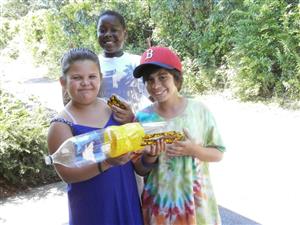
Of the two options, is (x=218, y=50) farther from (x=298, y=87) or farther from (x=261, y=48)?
(x=298, y=87)

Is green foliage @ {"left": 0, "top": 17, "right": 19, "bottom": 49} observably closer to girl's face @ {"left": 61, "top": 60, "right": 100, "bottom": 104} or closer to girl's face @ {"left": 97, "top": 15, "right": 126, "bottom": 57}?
girl's face @ {"left": 97, "top": 15, "right": 126, "bottom": 57}

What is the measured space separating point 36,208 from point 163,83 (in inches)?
120

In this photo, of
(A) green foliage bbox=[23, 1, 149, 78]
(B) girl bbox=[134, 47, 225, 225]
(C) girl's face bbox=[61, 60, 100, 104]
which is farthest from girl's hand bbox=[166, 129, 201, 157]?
(A) green foliage bbox=[23, 1, 149, 78]

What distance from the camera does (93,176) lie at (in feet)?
5.52

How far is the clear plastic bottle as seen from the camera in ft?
4.99

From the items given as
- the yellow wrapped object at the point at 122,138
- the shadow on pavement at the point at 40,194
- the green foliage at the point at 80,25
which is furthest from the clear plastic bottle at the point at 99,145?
the green foliage at the point at 80,25

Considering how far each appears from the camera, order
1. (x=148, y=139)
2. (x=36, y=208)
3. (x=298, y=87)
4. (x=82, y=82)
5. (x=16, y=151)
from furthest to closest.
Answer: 1. (x=298, y=87)
2. (x=16, y=151)
3. (x=36, y=208)
4. (x=82, y=82)
5. (x=148, y=139)

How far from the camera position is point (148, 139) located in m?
1.63

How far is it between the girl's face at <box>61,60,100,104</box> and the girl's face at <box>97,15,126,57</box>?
2.69ft

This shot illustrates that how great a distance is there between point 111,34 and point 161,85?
2.66ft

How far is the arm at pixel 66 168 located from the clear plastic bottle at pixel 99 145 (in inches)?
1.0

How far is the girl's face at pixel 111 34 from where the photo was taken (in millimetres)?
2553

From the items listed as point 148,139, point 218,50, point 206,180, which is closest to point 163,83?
point 148,139

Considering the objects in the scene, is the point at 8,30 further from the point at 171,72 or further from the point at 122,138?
the point at 122,138
